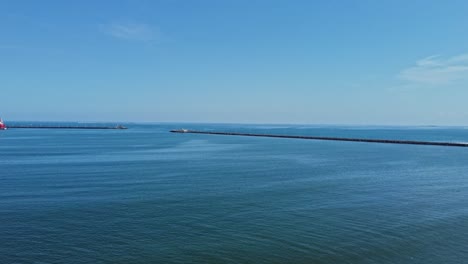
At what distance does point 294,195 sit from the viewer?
Result: 110ft

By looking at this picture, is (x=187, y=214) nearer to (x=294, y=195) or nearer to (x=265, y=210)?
(x=265, y=210)

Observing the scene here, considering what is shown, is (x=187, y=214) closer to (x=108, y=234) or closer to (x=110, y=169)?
(x=108, y=234)

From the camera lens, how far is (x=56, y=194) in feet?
107

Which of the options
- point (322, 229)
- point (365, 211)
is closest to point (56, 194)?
point (322, 229)

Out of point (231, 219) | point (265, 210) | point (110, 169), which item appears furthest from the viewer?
point (110, 169)

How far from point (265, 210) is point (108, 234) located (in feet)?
37.3

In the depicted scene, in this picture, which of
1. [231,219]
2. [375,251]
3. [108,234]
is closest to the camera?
[375,251]

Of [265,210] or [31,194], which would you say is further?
[31,194]

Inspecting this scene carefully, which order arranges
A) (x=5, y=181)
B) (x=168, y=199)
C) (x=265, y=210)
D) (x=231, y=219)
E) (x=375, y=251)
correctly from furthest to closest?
(x=5, y=181) → (x=168, y=199) → (x=265, y=210) → (x=231, y=219) → (x=375, y=251)

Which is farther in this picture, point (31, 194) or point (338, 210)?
point (31, 194)

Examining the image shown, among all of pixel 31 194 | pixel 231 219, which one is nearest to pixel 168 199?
pixel 231 219

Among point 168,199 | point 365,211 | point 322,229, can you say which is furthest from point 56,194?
point 365,211

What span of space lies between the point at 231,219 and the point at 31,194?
19.0 m

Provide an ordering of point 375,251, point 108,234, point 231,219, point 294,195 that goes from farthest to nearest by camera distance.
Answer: point 294,195
point 231,219
point 108,234
point 375,251
